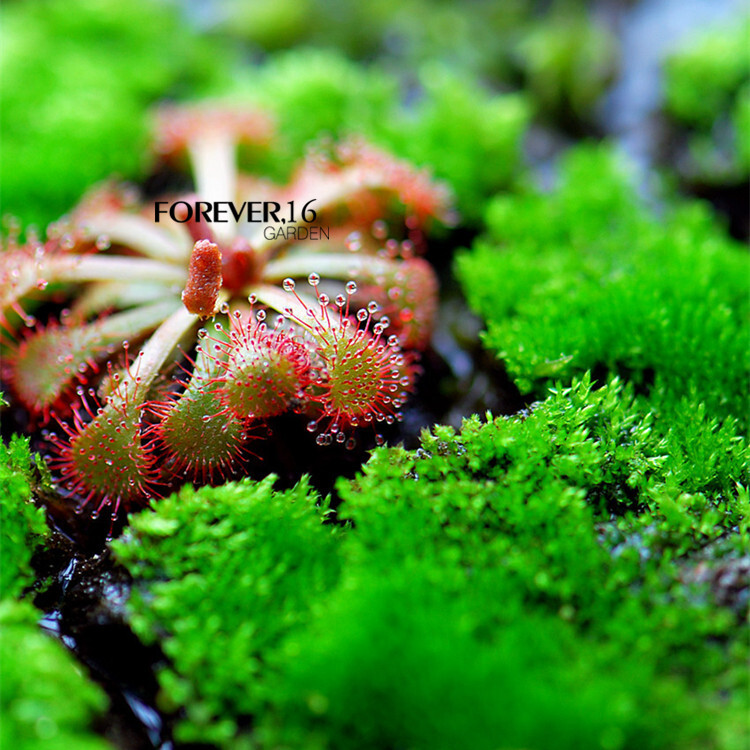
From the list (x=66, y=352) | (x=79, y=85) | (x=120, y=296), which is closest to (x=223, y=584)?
(x=66, y=352)

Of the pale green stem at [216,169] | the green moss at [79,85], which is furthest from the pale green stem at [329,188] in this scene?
the green moss at [79,85]

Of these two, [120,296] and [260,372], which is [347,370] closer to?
[260,372]

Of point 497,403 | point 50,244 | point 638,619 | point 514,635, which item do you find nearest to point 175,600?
point 514,635

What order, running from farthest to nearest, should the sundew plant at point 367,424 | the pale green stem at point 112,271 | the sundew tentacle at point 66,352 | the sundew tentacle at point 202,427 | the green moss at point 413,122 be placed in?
the green moss at point 413,122 → the pale green stem at point 112,271 → the sundew tentacle at point 66,352 → the sundew tentacle at point 202,427 → the sundew plant at point 367,424

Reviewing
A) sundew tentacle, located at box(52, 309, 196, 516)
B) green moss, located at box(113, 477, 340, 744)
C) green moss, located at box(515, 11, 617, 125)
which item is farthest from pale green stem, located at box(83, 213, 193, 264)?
green moss, located at box(515, 11, 617, 125)

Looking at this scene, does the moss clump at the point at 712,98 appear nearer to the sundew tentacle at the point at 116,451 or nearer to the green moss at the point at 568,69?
the green moss at the point at 568,69

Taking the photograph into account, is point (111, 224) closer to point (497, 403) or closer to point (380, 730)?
point (497, 403)
